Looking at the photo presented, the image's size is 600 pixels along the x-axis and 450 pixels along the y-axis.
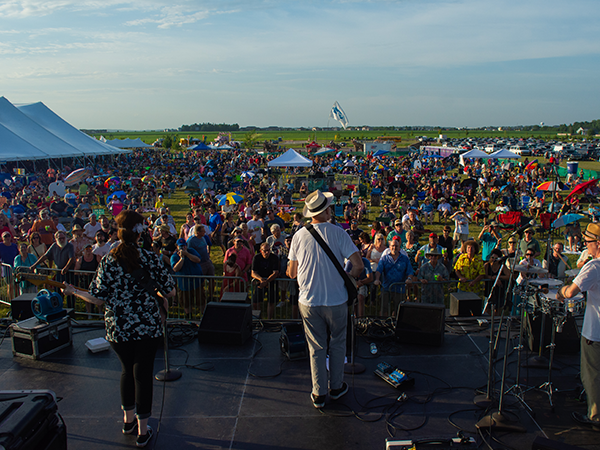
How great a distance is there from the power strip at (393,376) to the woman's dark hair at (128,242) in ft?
9.66

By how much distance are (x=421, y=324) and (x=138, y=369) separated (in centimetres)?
370

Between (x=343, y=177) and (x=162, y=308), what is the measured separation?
33.0 meters

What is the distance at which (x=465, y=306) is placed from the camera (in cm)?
650

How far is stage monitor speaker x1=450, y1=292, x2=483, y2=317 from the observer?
6.50 metres

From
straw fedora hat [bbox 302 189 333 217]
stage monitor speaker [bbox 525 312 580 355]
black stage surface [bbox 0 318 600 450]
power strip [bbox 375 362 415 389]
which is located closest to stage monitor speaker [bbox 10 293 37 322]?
black stage surface [bbox 0 318 600 450]

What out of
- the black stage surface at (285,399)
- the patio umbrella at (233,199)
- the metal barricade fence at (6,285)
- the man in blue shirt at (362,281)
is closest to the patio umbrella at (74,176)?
the patio umbrella at (233,199)

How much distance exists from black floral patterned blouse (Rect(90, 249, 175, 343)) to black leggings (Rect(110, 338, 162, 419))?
0.08 m

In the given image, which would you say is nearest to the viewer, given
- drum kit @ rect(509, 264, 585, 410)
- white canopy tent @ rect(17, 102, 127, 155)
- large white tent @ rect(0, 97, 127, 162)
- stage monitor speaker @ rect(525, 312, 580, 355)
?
A: drum kit @ rect(509, 264, 585, 410)

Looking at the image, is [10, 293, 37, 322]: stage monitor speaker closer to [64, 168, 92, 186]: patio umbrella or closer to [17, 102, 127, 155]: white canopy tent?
[64, 168, 92, 186]: patio umbrella

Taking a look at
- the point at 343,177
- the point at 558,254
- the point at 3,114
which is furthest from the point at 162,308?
the point at 3,114

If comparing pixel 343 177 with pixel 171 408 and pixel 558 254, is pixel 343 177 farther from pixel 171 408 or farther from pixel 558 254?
pixel 171 408

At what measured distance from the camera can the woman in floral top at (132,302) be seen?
3430 mm

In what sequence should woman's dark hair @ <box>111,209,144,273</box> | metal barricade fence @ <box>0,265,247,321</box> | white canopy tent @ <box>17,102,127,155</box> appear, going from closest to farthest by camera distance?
woman's dark hair @ <box>111,209,144,273</box> < metal barricade fence @ <box>0,265,247,321</box> < white canopy tent @ <box>17,102,127,155</box>

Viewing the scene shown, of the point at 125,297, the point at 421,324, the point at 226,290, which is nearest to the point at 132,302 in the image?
the point at 125,297
